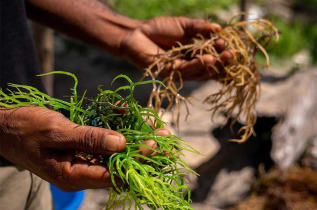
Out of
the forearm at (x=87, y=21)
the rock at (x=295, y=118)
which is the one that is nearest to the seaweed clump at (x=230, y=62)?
the forearm at (x=87, y=21)

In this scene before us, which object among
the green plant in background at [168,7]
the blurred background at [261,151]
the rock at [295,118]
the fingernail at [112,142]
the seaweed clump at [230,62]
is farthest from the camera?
the green plant in background at [168,7]

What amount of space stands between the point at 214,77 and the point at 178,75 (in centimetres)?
21

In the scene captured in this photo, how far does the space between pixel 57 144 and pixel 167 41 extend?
1172 millimetres

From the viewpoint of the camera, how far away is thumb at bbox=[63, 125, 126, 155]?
122 centimetres

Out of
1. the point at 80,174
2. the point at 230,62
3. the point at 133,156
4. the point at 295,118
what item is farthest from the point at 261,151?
the point at 80,174

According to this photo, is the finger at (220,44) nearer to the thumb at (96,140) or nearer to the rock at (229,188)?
the thumb at (96,140)

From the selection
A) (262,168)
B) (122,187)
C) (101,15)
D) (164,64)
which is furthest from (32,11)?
(262,168)

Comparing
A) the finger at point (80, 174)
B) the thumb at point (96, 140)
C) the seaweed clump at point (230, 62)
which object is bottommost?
the finger at point (80, 174)

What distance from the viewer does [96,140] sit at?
4.01 ft

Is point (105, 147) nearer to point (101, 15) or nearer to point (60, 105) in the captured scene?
point (60, 105)

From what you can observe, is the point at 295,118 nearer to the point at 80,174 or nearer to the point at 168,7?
the point at 80,174

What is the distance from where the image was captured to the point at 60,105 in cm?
143

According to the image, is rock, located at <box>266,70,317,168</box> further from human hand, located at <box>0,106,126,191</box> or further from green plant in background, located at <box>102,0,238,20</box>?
green plant in background, located at <box>102,0,238,20</box>

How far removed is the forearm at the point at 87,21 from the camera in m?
2.15
